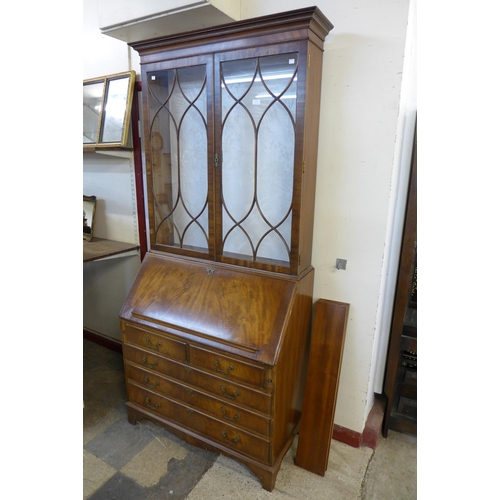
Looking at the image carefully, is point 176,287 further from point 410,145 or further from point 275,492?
point 410,145

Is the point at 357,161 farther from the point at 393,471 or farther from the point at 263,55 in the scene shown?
the point at 393,471

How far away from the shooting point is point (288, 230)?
5.29 ft

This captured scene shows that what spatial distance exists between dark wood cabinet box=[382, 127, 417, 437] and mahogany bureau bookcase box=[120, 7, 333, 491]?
47cm

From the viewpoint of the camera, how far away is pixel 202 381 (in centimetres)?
171

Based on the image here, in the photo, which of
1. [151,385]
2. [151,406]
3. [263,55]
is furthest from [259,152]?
[151,406]

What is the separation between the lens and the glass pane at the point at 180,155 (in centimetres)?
170

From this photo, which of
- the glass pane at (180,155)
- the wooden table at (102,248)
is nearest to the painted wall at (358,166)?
the glass pane at (180,155)

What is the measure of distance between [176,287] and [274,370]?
667 millimetres

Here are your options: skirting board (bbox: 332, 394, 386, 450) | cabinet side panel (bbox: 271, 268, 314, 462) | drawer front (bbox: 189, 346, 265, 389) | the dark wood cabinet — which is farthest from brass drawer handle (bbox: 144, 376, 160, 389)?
the dark wood cabinet

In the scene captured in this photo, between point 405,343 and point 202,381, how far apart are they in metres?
1.07

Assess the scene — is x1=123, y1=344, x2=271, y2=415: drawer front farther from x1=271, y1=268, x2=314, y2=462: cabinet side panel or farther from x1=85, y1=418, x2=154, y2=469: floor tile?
x1=85, y1=418, x2=154, y2=469: floor tile

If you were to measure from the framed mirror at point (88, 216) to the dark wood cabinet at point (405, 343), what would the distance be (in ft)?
6.89

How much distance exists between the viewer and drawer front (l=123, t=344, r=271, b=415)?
157 cm
